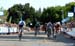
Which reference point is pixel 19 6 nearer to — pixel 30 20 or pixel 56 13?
pixel 30 20

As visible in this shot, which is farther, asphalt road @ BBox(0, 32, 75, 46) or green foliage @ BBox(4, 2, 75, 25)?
green foliage @ BBox(4, 2, 75, 25)

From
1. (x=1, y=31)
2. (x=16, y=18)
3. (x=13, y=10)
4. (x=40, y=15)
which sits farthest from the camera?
(x=40, y=15)

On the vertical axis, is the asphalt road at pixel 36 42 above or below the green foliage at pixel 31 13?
below

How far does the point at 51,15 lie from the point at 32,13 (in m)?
8.86

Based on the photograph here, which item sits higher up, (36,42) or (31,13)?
(31,13)

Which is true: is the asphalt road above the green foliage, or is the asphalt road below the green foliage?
below

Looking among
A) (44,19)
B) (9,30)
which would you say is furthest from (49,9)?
(9,30)

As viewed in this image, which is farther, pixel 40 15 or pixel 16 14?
pixel 40 15

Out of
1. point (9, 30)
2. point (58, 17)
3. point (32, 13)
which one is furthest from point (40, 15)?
point (9, 30)

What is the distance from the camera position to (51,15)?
128750 mm

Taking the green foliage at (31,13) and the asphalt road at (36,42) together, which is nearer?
the asphalt road at (36,42)

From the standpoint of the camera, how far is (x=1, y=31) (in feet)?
171

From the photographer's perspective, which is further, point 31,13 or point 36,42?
point 31,13

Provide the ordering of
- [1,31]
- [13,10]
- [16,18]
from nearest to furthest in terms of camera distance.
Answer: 1. [1,31]
2. [16,18]
3. [13,10]
